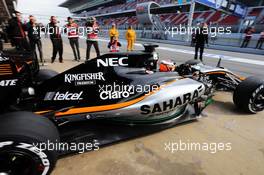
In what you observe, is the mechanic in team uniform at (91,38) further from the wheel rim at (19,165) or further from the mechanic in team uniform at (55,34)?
the wheel rim at (19,165)

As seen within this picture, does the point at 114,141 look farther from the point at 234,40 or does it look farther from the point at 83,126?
the point at 234,40

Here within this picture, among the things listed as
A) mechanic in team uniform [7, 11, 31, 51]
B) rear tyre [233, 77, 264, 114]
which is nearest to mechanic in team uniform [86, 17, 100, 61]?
mechanic in team uniform [7, 11, 31, 51]

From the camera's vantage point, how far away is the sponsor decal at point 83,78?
2322mm

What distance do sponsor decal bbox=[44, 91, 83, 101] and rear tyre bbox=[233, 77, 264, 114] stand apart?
2516mm

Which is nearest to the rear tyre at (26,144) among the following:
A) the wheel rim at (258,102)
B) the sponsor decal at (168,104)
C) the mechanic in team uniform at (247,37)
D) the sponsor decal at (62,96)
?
the sponsor decal at (62,96)

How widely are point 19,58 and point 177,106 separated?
205cm

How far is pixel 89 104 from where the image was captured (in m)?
2.30

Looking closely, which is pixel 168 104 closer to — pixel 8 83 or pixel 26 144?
pixel 26 144

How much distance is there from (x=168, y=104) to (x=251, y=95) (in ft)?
4.99

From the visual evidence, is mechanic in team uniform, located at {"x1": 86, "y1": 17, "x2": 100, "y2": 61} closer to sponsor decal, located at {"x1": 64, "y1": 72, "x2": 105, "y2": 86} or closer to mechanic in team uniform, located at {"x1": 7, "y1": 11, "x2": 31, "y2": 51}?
mechanic in team uniform, located at {"x1": 7, "y1": 11, "x2": 31, "y2": 51}

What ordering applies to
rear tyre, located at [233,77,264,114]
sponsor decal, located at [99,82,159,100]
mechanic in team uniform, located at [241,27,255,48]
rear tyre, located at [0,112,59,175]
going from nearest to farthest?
rear tyre, located at [0,112,59,175] < sponsor decal, located at [99,82,159,100] < rear tyre, located at [233,77,264,114] < mechanic in team uniform, located at [241,27,255,48]

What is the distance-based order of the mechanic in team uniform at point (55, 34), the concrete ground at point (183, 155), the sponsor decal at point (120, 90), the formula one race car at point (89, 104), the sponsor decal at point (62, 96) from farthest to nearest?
the mechanic in team uniform at point (55, 34), the sponsor decal at point (120, 90), the sponsor decal at point (62, 96), the concrete ground at point (183, 155), the formula one race car at point (89, 104)

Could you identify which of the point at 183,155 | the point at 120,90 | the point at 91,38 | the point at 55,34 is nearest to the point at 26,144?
the point at 120,90

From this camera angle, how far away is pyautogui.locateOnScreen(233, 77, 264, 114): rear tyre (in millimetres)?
3205
